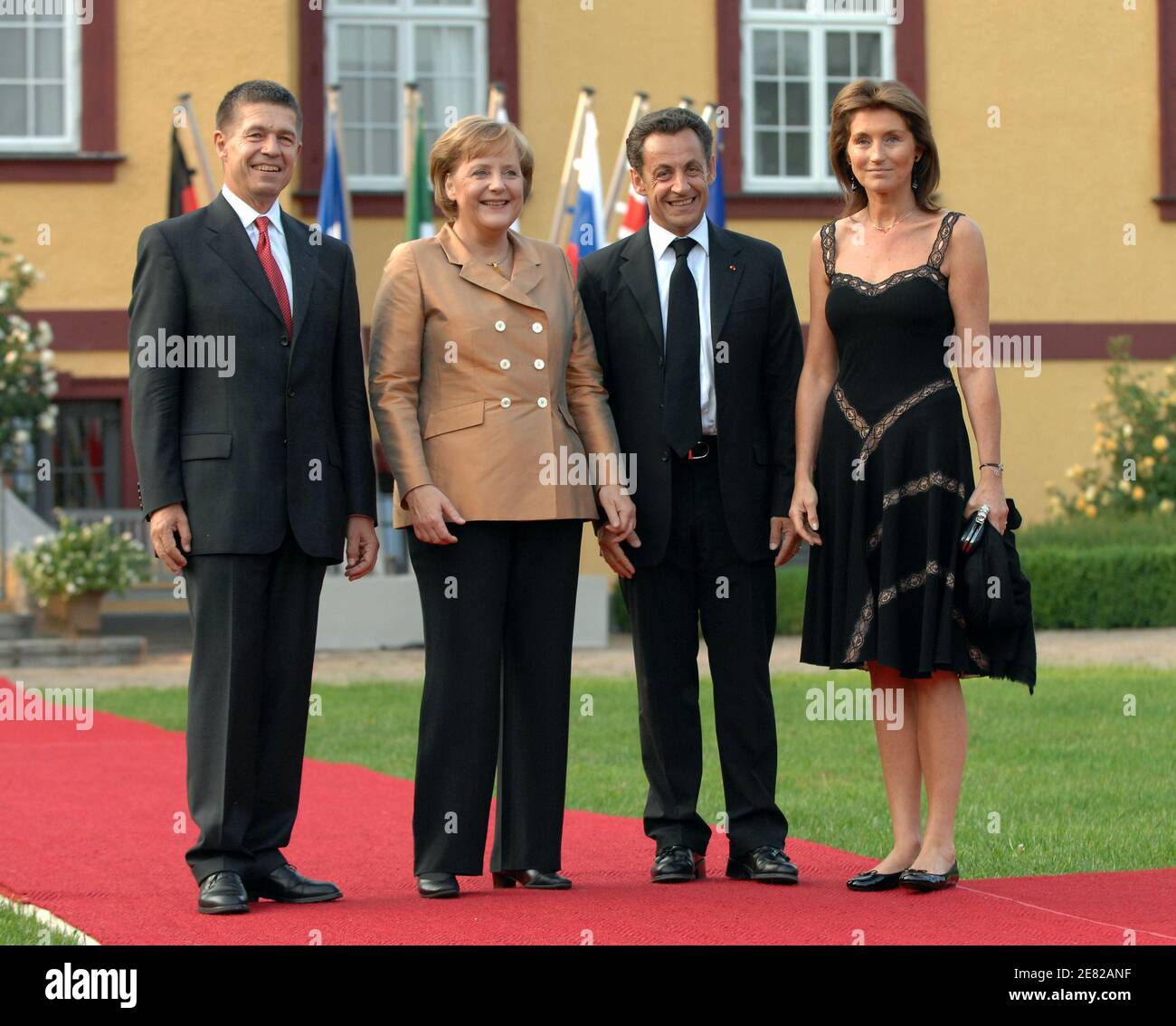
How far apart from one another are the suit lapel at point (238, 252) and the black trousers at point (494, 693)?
2.55ft

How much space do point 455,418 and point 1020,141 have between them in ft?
46.8

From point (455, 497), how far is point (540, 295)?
25.5 inches

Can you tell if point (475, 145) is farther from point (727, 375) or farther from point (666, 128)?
point (727, 375)

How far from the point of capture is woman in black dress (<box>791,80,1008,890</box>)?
5277mm

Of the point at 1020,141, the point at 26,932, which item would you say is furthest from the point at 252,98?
the point at 1020,141

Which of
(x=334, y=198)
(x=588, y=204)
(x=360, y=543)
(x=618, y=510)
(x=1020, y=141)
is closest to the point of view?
(x=360, y=543)

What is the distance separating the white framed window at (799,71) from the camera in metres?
18.2

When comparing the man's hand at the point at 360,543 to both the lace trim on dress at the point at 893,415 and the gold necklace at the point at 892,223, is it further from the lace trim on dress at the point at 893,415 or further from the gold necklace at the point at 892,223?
the gold necklace at the point at 892,223

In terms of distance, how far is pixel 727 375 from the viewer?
5.58m

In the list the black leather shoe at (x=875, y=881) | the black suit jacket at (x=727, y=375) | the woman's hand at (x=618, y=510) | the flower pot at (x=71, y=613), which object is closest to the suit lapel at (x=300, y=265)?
the black suit jacket at (x=727, y=375)

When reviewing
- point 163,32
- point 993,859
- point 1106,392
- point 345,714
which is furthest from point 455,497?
point 1106,392

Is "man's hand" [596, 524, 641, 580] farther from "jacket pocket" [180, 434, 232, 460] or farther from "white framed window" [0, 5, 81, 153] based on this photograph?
"white framed window" [0, 5, 81, 153]

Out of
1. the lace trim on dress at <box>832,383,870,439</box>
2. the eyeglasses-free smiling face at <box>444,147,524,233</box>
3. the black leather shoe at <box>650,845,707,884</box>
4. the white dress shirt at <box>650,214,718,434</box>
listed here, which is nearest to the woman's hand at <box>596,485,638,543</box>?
the white dress shirt at <box>650,214,718,434</box>
